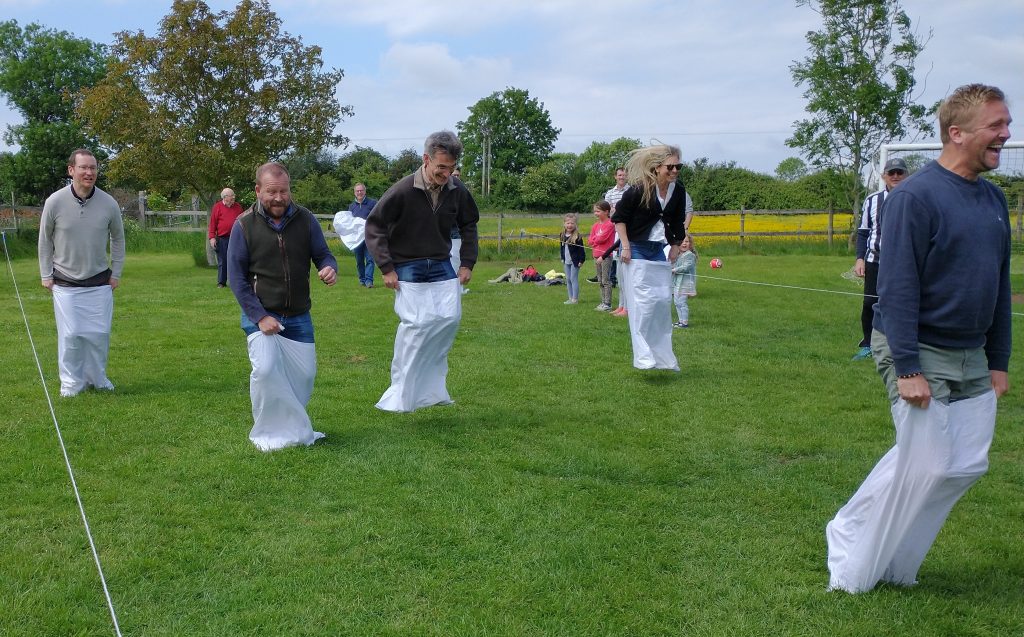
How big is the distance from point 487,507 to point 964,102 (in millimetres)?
3043

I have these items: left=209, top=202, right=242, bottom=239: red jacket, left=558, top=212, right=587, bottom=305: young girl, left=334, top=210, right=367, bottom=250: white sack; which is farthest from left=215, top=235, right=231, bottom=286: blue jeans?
left=558, top=212, right=587, bottom=305: young girl

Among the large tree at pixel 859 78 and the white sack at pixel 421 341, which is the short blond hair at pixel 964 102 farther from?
the large tree at pixel 859 78

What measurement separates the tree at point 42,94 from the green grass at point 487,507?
51438 mm

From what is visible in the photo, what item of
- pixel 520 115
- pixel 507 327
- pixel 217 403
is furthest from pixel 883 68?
pixel 520 115

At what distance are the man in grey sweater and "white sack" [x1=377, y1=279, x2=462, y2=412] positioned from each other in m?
2.76

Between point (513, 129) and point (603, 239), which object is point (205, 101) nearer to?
point (603, 239)

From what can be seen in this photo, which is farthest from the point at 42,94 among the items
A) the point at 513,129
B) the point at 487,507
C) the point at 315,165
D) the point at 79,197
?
the point at 487,507

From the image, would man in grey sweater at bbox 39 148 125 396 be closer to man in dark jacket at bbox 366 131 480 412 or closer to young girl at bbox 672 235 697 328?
man in dark jacket at bbox 366 131 480 412

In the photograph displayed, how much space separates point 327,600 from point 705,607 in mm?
1601

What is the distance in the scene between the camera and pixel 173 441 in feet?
21.2

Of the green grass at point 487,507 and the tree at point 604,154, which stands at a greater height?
the tree at point 604,154

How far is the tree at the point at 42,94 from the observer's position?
180ft

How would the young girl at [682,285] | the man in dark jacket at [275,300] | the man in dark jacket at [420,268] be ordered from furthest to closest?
the young girl at [682,285] → the man in dark jacket at [420,268] → the man in dark jacket at [275,300]

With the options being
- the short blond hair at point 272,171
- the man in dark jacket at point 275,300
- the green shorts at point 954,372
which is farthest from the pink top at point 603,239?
the green shorts at point 954,372
